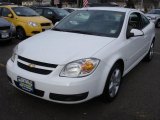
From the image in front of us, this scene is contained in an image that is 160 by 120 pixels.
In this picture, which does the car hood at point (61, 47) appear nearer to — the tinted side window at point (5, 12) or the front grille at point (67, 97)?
the front grille at point (67, 97)

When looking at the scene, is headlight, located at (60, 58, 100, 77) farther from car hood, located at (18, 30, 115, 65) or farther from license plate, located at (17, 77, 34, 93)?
license plate, located at (17, 77, 34, 93)

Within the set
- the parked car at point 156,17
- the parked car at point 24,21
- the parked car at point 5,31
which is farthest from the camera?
the parked car at point 156,17

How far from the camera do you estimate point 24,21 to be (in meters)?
10.3

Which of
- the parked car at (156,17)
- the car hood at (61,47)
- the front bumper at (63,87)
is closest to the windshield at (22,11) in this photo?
the car hood at (61,47)

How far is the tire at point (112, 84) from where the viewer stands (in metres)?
3.97

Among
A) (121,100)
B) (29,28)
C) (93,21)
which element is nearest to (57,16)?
(29,28)

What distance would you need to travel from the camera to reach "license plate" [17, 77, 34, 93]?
363cm

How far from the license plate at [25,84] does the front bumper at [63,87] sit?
6 cm

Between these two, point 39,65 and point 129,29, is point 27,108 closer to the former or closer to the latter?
point 39,65

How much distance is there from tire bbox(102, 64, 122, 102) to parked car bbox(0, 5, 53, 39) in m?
6.43

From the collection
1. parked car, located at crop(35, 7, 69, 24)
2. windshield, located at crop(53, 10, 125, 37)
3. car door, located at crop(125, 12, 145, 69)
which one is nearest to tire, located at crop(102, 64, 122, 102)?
car door, located at crop(125, 12, 145, 69)

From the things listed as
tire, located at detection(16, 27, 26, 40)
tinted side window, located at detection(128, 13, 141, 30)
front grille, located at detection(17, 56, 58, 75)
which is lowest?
tire, located at detection(16, 27, 26, 40)

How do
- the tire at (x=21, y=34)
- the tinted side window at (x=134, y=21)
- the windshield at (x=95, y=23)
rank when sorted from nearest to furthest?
1. the windshield at (x=95, y=23)
2. the tinted side window at (x=134, y=21)
3. the tire at (x=21, y=34)

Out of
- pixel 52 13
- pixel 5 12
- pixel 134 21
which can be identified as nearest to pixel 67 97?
pixel 134 21
